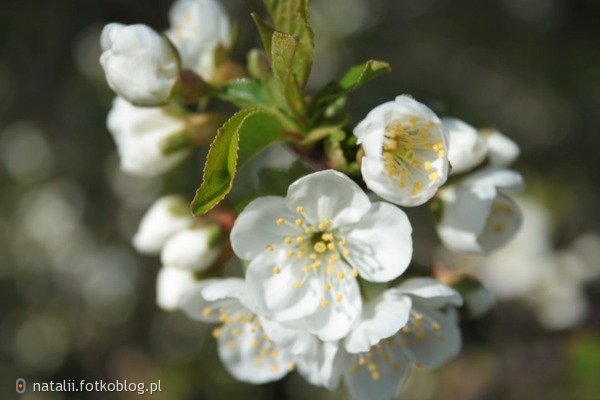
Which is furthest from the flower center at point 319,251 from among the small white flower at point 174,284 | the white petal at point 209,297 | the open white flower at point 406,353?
the small white flower at point 174,284

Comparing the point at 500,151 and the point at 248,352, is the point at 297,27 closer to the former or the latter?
the point at 500,151

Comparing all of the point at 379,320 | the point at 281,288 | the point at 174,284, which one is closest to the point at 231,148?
the point at 281,288

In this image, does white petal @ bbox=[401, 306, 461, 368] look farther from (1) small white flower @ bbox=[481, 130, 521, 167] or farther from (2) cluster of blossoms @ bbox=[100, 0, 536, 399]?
(1) small white flower @ bbox=[481, 130, 521, 167]

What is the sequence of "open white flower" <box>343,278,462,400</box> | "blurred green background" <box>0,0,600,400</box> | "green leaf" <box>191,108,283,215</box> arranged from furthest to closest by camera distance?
1. "blurred green background" <box>0,0,600,400</box>
2. "open white flower" <box>343,278,462,400</box>
3. "green leaf" <box>191,108,283,215</box>

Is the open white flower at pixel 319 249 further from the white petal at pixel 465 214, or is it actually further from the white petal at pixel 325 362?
the white petal at pixel 465 214

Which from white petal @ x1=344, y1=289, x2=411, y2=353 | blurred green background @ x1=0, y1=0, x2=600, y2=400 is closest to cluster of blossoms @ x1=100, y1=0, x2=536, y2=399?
white petal @ x1=344, y1=289, x2=411, y2=353

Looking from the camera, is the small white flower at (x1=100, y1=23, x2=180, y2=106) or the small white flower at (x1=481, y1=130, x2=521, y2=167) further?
the small white flower at (x1=481, y1=130, x2=521, y2=167)

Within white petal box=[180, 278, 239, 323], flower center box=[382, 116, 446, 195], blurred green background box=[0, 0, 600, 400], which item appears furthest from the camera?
blurred green background box=[0, 0, 600, 400]
